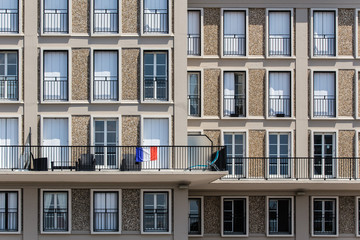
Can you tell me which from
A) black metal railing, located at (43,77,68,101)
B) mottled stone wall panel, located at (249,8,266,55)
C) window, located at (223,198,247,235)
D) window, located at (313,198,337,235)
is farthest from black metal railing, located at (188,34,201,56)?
window, located at (313,198,337,235)

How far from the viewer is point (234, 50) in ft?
113

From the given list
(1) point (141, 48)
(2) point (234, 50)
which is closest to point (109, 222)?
(1) point (141, 48)

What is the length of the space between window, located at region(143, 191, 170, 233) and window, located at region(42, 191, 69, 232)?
3.55 meters

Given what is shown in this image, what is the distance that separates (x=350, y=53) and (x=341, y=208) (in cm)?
784

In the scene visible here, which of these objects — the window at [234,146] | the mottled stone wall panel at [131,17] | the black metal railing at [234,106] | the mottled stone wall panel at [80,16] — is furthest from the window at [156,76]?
the window at [234,146]

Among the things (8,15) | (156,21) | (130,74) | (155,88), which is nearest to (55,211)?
(130,74)

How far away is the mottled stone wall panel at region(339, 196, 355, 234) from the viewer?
34.5m

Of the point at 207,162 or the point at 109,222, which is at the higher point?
the point at 207,162

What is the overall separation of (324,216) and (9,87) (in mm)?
16696

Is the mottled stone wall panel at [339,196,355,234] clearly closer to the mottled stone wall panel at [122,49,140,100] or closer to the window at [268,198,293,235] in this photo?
the window at [268,198,293,235]

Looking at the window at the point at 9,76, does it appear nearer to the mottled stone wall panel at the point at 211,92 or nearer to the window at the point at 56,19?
the window at the point at 56,19

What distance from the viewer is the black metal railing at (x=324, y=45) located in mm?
34312

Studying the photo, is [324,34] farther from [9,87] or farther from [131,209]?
[9,87]

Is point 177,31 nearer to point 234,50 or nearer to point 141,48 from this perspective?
point 141,48
